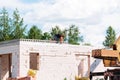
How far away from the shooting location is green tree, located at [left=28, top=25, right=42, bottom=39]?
5160 centimetres

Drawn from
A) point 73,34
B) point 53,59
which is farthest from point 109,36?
point 53,59

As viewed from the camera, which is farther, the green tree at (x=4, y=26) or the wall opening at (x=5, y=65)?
the green tree at (x=4, y=26)

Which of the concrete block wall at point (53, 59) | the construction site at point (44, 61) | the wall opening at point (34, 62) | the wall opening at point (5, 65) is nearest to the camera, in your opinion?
the construction site at point (44, 61)

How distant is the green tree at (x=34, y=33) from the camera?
5160cm

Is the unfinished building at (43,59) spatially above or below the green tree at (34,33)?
below

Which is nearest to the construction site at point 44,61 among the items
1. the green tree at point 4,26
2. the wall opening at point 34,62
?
the wall opening at point 34,62

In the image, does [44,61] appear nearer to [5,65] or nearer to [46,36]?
[5,65]

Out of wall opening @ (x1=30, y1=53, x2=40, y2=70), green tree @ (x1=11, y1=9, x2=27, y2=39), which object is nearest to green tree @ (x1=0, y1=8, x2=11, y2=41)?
green tree @ (x1=11, y1=9, x2=27, y2=39)

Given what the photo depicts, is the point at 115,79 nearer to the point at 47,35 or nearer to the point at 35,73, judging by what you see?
the point at 35,73

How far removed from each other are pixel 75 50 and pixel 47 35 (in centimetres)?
2332

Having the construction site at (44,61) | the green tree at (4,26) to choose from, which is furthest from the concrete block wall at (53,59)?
the green tree at (4,26)

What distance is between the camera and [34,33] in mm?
52125

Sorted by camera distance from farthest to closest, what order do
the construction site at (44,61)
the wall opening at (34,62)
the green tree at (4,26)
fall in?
the green tree at (4,26), the wall opening at (34,62), the construction site at (44,61)

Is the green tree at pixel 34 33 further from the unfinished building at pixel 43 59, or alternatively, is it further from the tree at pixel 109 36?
the unfinished building at pixel 43 59
